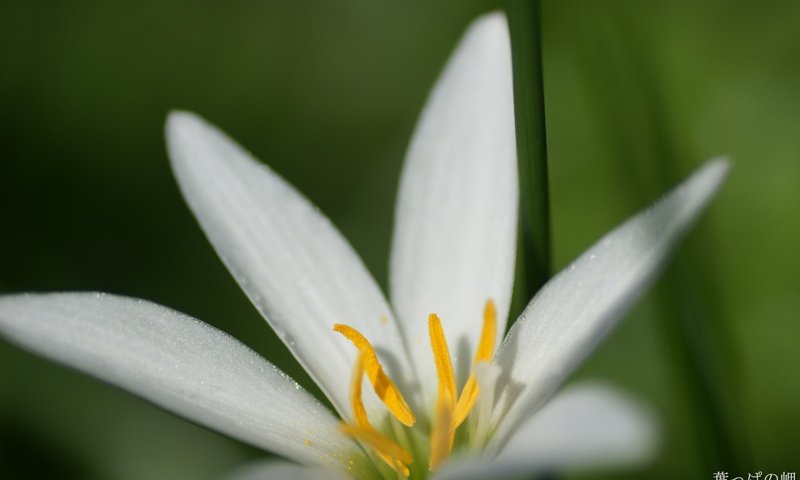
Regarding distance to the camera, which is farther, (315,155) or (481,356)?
(315,155)

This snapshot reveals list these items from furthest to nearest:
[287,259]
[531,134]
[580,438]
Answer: [287,259] → [531,134] → [580,438]

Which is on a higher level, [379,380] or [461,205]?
[461,205]

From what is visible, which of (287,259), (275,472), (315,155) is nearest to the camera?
(275,472)

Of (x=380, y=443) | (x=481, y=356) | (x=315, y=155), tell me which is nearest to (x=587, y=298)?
(x=481, y=356)

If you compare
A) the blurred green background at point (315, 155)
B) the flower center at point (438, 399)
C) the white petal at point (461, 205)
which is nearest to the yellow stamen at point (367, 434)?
the flower center at point (438, 399)

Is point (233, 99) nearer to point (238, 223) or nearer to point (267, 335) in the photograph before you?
point (267, 335)

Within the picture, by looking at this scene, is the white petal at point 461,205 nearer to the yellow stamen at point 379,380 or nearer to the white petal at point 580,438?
the yellow stamen at point 379,380

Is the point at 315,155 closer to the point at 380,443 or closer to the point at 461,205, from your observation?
the point at 461,205

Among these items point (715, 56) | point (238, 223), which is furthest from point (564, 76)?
point (238, 223)
